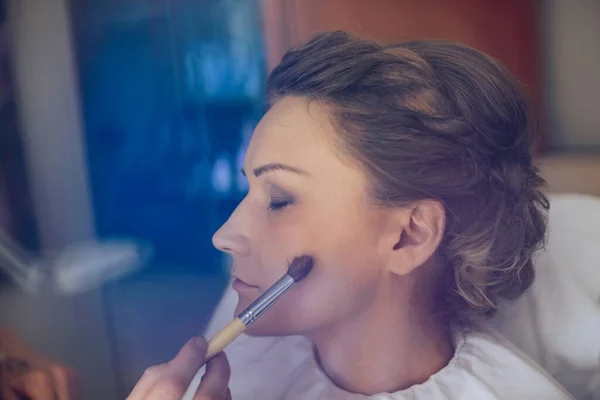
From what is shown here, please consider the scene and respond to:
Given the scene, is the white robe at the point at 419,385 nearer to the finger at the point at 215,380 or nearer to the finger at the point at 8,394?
the finger at the point at 215,380

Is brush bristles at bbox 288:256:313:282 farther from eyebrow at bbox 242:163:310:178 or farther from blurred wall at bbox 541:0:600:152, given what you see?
blurred wall at bbox 541:0:600:152

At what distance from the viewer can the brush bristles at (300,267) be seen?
1.27 ft

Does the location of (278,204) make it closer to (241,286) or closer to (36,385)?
(241,286)

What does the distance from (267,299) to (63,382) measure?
14 cm

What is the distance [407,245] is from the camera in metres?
0.42

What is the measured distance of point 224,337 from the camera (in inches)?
14.6

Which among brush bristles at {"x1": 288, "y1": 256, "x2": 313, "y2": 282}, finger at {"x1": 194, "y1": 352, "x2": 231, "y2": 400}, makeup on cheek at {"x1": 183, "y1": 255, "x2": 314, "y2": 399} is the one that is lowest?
finger at {"x1": 194, "y1": 352, "x2": 231, "y2": 400}

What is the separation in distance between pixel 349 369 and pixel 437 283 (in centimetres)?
9

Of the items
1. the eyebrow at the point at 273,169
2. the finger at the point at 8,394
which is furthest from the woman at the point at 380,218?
the finger at the point at 8,394

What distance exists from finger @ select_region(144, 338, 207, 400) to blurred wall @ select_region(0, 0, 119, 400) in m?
0.04

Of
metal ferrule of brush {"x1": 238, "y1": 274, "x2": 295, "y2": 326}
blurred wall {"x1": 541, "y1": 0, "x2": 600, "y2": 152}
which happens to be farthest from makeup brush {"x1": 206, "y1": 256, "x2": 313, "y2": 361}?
blurred wall {"x1": 541, "y1": 0, "x2": 600, "y2": 152}

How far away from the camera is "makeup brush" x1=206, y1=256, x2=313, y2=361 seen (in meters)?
0.37

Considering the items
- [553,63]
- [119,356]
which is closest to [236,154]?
[119,356]

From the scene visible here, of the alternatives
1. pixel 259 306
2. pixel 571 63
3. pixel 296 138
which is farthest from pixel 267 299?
pixel 571 63
